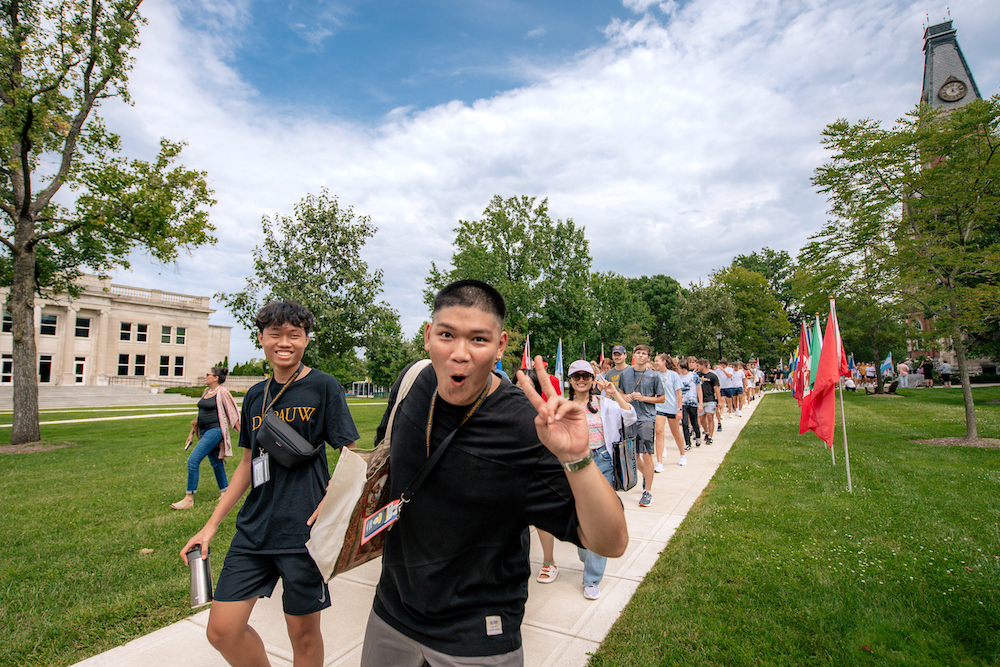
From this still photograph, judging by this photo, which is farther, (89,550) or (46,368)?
(46,368)

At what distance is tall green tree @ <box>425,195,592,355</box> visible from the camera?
3394 cm

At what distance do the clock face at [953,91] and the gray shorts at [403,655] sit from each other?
67821mm

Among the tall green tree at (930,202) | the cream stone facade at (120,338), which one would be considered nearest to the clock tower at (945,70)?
the tall green tree at (930,202)

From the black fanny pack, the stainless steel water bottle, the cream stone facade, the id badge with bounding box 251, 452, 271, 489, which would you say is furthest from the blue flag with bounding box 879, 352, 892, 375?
the cream stone facade

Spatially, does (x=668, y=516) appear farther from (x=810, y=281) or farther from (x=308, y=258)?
(x=308, y=258)

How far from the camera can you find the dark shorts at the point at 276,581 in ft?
8.41

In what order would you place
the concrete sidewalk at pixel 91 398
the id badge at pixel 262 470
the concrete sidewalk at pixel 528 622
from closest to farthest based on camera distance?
the id badge at pixel 262 470 < the concrete sidewalk at pixel 528 622 < the concrete sidewalk at pixel 91 398

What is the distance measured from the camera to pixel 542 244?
3491 centimetres

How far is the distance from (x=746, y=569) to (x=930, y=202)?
10.2 m

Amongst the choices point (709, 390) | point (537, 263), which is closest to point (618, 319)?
point (537, 263)

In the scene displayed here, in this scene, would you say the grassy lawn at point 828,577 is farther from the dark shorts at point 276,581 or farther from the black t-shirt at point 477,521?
the black t-shirt at point 477,521

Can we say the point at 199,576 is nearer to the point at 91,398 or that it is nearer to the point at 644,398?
the point at 644,398

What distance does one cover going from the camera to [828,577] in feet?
15.1

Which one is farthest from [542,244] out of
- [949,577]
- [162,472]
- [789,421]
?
[949,577]
